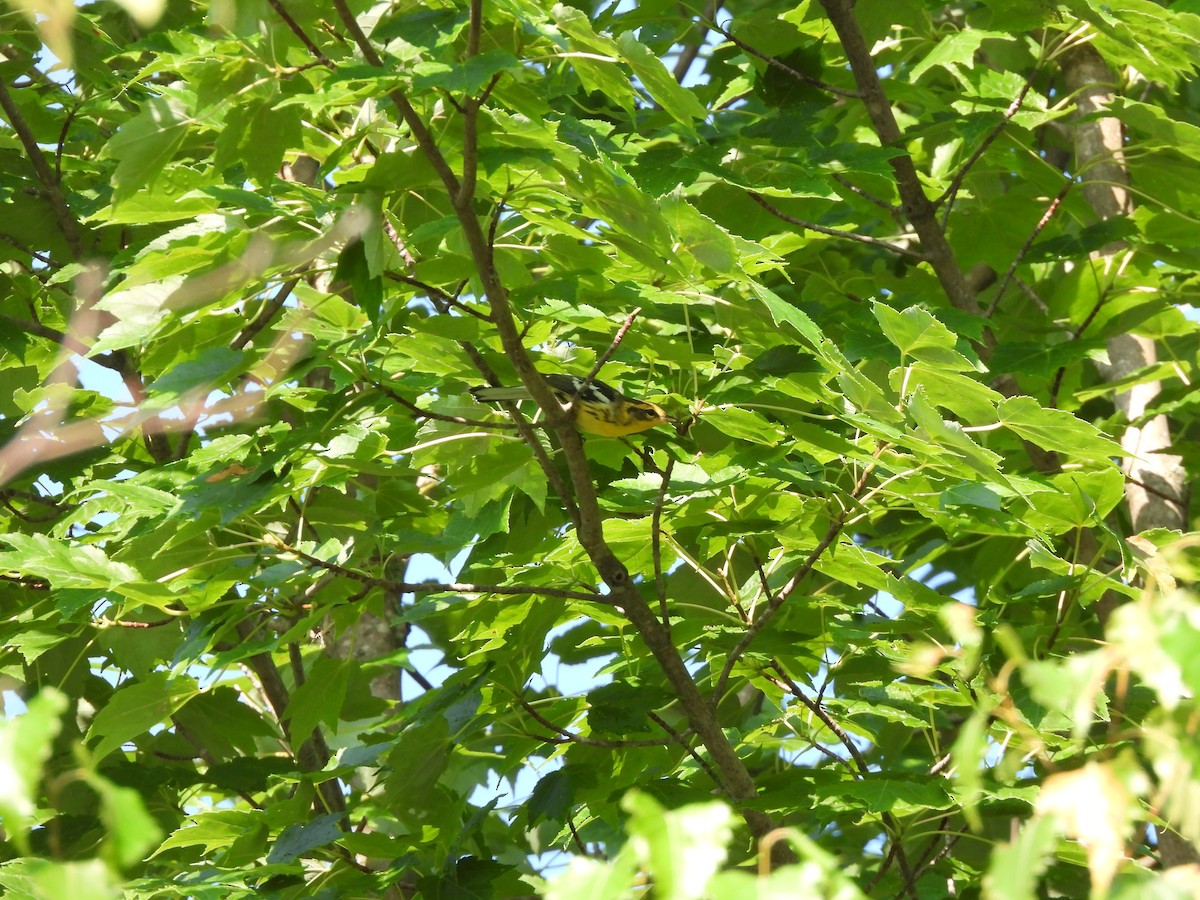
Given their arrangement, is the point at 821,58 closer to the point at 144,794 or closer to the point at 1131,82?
the point at 1131,82

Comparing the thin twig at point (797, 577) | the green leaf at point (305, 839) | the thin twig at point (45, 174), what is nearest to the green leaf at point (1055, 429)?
the thin twig at point (797, 577)

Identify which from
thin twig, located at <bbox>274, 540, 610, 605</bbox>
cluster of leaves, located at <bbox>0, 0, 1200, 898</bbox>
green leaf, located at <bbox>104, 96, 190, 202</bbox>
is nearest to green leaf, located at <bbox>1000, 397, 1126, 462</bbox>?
cluster of leaves, located at <bbox>0, 0, 1200, 898</bbox>

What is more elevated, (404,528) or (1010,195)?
(1010,195)

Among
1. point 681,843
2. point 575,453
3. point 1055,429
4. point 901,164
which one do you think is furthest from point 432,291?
point 901,164

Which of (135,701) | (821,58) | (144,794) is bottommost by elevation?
(144,794)

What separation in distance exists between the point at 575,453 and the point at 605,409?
1.62ft

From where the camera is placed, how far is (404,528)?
4.34m

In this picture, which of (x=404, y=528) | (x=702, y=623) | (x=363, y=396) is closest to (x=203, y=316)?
(x=363, y=396)

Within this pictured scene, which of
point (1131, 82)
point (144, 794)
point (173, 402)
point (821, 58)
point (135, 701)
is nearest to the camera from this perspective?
point (173, 402)

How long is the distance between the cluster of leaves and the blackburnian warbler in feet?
0.32

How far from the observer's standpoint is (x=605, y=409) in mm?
3502

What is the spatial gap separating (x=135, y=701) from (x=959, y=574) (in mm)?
4671

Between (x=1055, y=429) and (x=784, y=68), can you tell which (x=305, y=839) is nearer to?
(x=1055, y=429)

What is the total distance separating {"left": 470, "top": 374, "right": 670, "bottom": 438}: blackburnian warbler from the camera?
3408mm
